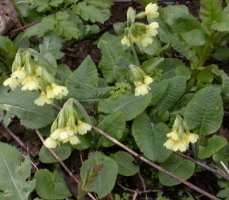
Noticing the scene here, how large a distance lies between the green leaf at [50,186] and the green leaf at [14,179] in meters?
0.10

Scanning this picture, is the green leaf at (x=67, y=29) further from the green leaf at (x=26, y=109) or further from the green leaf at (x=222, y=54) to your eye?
the green leaf at (x=222, y=54)

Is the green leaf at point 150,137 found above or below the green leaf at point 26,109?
below

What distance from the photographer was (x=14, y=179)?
3076mm

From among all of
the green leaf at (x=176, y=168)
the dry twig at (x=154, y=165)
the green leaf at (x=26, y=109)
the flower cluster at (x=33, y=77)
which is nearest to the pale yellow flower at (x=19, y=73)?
the flower cluster at (x=33, y=77)

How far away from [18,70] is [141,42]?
2.66 ft

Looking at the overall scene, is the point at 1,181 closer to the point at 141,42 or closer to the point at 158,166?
the point at 158,166

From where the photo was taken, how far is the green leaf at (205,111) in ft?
10.7

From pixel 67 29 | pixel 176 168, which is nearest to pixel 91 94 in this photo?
pixel 67 29

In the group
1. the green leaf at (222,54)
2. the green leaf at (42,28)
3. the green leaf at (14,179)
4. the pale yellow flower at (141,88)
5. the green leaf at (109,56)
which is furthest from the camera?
the green leaf at (222,54)

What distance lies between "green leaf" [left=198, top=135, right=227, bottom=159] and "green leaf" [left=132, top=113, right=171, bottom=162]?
0.69 ft

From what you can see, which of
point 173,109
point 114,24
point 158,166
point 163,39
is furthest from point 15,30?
point 158,166

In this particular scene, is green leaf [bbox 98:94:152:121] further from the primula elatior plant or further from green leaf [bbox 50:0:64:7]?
green leaf [bbox 50:0:64:7]

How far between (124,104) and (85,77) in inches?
13.3

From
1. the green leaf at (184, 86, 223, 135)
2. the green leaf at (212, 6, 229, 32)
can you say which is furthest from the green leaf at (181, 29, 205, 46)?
the green leaf at (184, 86, 223, 135)
